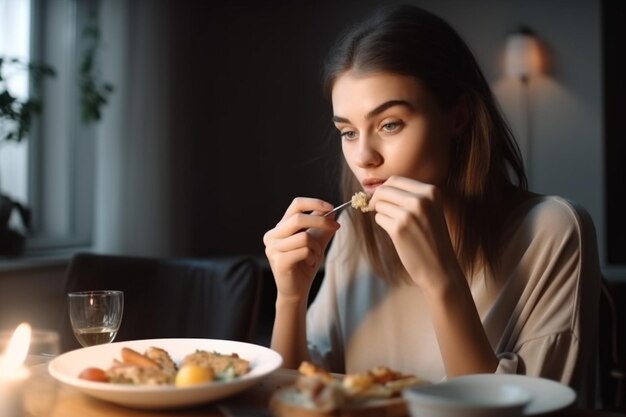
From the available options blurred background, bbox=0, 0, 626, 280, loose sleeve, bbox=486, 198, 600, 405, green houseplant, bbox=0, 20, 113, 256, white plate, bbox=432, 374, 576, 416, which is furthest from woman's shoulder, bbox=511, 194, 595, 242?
blurred background, bbox=0, 0, 626, 280

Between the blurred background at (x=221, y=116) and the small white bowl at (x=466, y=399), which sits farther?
the blurred background at (x=221, y=116)

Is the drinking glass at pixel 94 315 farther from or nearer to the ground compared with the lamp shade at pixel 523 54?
nearer to the ground

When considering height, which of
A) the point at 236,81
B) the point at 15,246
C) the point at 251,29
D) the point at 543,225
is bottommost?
the point at 15,246

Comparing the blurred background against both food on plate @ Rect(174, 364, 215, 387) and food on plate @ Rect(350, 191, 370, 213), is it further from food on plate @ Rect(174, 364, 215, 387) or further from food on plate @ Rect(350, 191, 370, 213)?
food on plate @ Rect(174, 364, 215, 387)

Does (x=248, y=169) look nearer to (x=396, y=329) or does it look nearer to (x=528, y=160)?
(x=528, y=160)

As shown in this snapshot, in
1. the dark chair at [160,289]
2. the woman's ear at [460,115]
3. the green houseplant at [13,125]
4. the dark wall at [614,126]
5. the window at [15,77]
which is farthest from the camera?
the dark wall at [614,126]

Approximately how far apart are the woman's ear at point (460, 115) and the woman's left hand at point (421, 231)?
1.26 feet

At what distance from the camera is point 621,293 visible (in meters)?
3.39

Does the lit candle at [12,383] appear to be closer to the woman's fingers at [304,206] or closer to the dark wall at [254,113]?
the woman's fingers at [304,206]

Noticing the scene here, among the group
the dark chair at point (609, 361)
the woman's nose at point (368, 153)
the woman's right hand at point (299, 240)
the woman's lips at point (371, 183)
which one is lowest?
the dark chair at point (609, 361)

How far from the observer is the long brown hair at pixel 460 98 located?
143 centimetres

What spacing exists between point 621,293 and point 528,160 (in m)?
1.24

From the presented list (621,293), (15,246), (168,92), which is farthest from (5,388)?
(621,293)

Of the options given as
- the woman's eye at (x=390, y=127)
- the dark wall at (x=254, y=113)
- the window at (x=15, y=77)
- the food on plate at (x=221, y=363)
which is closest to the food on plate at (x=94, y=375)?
the food on plate at (x=221, y=363)
